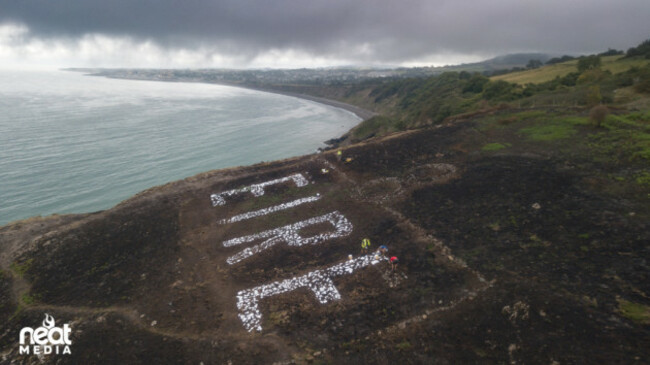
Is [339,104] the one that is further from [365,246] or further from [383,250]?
[383,250]

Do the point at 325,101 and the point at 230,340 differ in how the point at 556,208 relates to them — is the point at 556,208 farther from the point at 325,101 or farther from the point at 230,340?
the point at 325,101

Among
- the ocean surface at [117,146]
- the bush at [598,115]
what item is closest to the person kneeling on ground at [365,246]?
the bush at [598,115]

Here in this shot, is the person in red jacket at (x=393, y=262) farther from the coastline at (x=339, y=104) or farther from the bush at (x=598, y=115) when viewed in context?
the coastline at (x=339, y=104)

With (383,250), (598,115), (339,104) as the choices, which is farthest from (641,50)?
(339,104)

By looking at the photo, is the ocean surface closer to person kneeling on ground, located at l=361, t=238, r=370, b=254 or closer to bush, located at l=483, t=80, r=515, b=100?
bush, located at l=483, t=80, r=515, b=100

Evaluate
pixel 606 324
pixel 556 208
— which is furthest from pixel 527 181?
pixel 606 324

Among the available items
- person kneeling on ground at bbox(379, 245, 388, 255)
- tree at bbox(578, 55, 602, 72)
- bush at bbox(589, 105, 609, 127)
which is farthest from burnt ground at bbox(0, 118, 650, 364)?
tree at bbox(578, 55, 602, 72)
